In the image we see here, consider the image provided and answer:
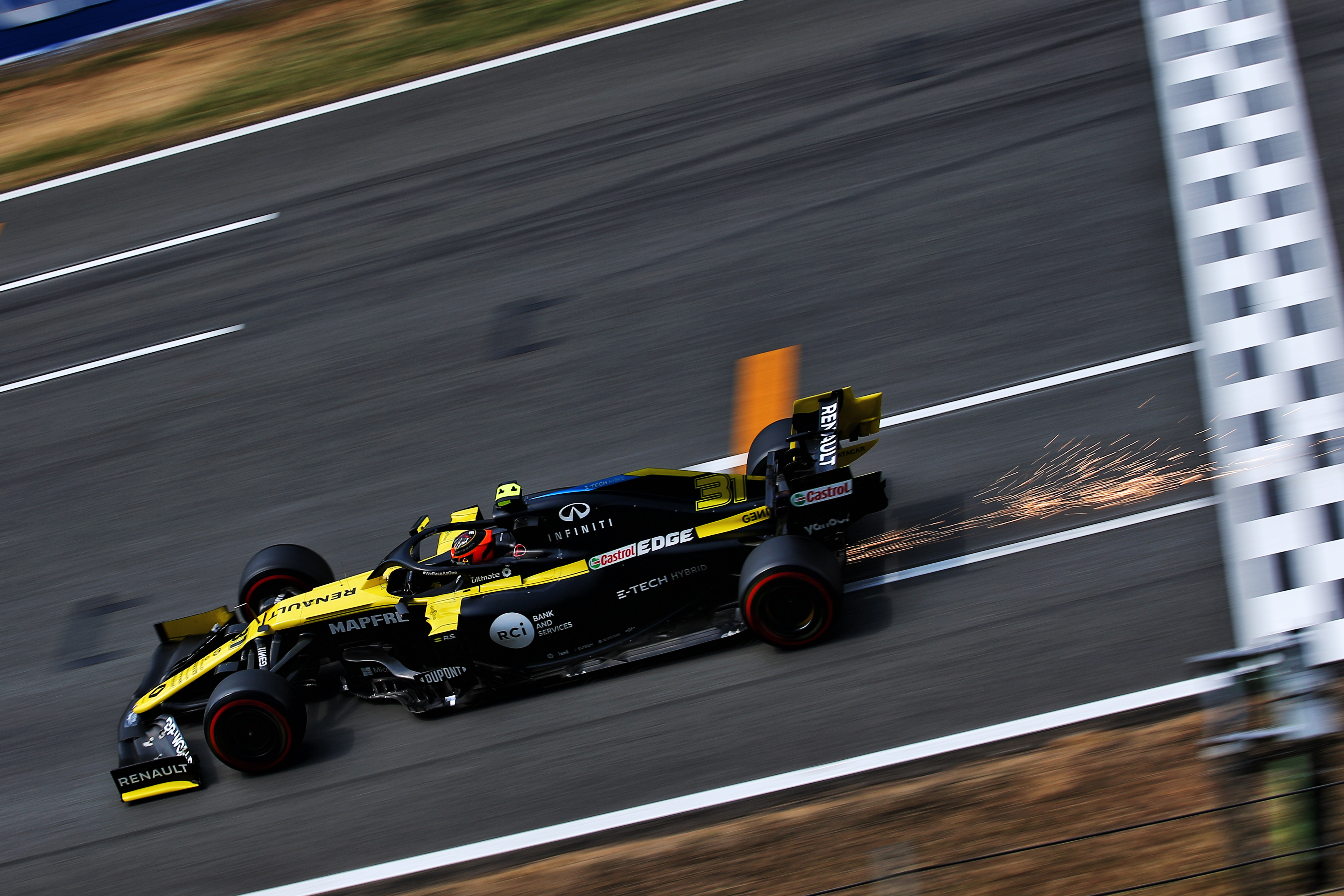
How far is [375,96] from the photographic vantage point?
1406cm

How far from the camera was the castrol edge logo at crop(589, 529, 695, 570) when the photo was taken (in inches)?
281

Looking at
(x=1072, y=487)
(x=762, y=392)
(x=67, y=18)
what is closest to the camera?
(x=1072, y=487)

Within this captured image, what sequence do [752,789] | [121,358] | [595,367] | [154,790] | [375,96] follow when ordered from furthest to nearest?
[375,96], [121,358], [595,367], [154,790], [752,789]

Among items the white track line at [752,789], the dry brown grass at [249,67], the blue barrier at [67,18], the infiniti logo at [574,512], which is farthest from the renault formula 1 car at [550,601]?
the blue barrier at [67,18]

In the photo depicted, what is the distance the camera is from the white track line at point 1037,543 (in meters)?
7.45

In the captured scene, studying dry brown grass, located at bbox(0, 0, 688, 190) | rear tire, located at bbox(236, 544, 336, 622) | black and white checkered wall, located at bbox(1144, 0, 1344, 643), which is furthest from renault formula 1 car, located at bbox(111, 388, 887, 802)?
dry brown grass, located at bbox(0, 0, 688, 190)

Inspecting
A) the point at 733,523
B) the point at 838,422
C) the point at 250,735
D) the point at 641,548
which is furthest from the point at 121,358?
the point at 838,422

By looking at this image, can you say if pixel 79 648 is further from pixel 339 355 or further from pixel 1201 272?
pixel 1201 272

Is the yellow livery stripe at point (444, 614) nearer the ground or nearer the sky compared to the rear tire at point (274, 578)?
nearer the ground

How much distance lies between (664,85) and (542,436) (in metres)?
4.94

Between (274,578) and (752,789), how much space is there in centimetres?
A: 343

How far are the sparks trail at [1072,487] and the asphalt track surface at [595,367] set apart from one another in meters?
0.12

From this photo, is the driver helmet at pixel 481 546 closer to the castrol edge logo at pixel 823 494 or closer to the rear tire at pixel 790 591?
the rear tire at pixel 790 591

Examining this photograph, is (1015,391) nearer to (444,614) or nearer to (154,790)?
(444,614)
